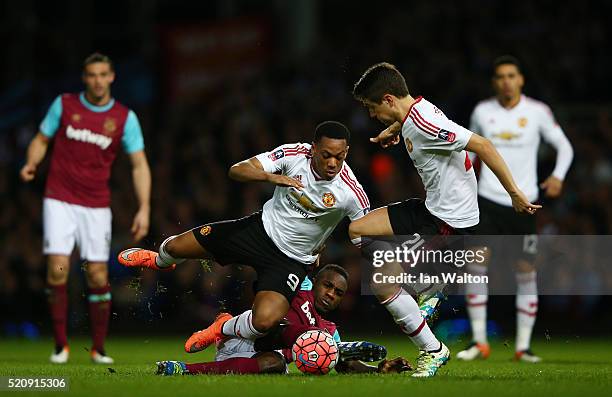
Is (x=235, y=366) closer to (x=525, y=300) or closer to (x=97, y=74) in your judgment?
(x=97, y=74)

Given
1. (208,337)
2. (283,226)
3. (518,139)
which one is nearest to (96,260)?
(208,337)

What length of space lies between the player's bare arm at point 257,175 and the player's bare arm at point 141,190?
6.59ft

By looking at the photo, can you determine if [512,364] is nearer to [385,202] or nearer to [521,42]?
[385,202]

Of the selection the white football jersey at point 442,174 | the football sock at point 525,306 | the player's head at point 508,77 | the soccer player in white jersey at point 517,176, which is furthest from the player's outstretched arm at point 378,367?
the player's head at point 508,77

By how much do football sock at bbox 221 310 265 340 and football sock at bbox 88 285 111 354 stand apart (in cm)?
198

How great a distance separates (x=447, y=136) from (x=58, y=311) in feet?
13.1

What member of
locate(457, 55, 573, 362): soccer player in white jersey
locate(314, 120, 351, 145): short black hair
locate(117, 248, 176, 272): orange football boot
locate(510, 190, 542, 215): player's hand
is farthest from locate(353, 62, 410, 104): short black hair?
locate(457, 55, 573, 362): soccer player in white jersey

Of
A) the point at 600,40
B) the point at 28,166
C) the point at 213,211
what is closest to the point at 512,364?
the point at 28,166

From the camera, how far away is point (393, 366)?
833 centimetres

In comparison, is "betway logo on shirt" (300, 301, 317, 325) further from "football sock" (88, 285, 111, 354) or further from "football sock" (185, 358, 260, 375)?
"football sock" (88, 285, 111, 354)

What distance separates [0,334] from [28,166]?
171 inches

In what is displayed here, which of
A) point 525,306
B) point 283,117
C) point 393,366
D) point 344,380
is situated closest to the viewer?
point 344,380

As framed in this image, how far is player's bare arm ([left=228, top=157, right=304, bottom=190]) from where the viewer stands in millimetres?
7949

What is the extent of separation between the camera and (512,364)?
966 centimetres
